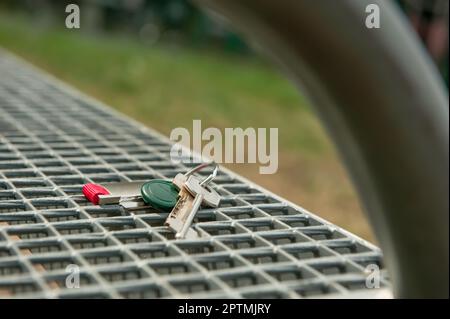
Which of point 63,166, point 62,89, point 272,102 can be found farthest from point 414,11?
point 63,166

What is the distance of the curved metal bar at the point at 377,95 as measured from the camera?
0.95 ft

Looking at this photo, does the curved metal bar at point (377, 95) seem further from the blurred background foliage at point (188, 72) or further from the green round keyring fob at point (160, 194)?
the blurred background foliage at point (188, 72)

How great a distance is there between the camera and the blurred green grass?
2.47m

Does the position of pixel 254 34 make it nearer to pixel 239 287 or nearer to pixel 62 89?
pixel 239 287

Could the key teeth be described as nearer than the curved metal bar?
No

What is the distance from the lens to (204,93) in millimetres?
3564

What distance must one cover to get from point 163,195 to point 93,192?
0.06 m

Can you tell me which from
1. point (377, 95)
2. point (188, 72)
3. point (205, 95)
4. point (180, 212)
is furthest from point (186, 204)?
point (188, 72)

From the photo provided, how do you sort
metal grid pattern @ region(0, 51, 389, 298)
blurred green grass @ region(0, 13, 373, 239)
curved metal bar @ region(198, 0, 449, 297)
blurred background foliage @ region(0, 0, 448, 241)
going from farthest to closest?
blurred background foliage @ region(0, 0, 448, 241) < blurred green grass @ region(0, 13, 373, 239) < metal grid pattern @ region(0, 51, 389, 298) < curved metal bar @ region(198, 0, 449, 297)

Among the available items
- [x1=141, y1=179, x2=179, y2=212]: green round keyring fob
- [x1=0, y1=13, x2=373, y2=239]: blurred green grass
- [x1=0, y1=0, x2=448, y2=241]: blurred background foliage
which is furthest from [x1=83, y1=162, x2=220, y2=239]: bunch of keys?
[x1=0, y1=13, x2=373, y2=239]: blurred green grass

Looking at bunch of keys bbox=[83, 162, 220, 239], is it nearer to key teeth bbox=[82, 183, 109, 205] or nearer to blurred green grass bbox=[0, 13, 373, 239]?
key teeth bbox=[82, 183, 109, 205]
